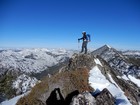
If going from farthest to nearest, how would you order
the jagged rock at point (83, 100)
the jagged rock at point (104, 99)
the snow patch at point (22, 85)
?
the snow patch at point (22, 85)
the jagged rock at point (104, 99)
the jagged rock at point (83, 100)

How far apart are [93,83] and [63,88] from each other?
3.91 m

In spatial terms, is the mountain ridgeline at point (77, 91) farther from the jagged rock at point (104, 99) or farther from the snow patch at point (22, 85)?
the snow patch at point (22, 85)

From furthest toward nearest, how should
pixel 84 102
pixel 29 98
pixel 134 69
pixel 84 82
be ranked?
pixel 134 69 < pixel 84 82 < pixel 29 98 < pixel 84 102

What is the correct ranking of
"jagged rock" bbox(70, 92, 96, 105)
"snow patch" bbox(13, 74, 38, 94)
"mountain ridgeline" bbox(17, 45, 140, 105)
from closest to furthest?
"jagged rock" bbox(70, 92, 96, 105)
"mountain ridgeline" bbox(17, 45, 140, 105)
"snow patch" bbox(13, 74, 38, 94)

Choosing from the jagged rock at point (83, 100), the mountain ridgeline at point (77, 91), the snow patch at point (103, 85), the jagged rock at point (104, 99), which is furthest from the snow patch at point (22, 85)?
the jagged rock at point (104, 99)

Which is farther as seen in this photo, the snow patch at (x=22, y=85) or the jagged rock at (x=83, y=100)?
the snow patch at (x=22, y=85)

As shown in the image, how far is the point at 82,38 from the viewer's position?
30141 millimetres

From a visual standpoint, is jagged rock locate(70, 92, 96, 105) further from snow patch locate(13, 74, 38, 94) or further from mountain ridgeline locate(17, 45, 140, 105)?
snow patch locate(13, 74, 38, 94)

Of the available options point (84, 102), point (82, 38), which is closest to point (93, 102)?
point (84, 102)

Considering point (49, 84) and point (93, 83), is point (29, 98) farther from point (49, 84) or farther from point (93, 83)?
point (93, 83)

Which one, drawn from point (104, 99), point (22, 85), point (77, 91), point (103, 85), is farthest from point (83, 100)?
point (22, 85)

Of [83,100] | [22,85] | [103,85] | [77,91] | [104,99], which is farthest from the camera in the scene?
[22,85]

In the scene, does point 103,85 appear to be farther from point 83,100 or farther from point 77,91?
point 83,100

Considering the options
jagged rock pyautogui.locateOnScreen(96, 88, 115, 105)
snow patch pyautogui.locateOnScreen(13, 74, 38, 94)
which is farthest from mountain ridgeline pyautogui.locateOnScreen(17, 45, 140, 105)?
snow patch pyautogui.locateOnScreen(13, 74, 38, 94)
